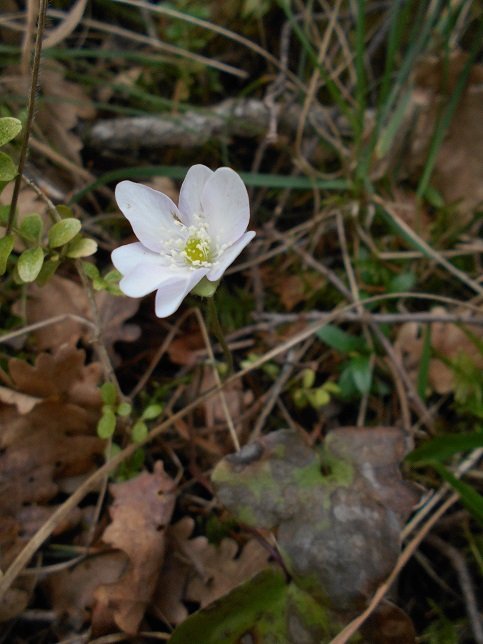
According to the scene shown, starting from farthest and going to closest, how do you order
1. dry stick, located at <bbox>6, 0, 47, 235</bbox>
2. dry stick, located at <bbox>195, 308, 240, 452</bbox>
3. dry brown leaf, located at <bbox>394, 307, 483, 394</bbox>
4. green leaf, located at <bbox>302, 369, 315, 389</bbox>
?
dry brown leaf, located at <bbox>394, 307, 483, 394</bbox>
green leaf, located at <bbox>302, 369, 315, 389</bbox>
dry stick, located at <bbox>195, 308, 240, 452</bbox>
dry stick, located at <bbox>6, 0, 47, 235</bbox>

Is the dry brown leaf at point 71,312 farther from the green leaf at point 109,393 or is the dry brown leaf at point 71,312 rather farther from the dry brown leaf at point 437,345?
the dry brown leaf at point 437,345

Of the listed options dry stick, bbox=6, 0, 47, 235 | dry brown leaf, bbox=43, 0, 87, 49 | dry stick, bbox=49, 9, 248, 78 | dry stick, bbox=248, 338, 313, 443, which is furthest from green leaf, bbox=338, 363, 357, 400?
dry brown leaf, bbox=43, 0, 87, 49

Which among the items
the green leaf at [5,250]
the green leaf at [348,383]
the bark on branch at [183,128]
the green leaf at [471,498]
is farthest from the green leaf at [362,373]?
the green leaf at [5,250]

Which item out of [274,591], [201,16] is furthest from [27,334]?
[201,16]

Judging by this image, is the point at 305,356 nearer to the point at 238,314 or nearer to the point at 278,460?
the point at 238,314

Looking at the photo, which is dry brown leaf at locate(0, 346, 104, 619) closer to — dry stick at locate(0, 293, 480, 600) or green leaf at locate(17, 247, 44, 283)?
dry stick at locate(0, 293, 480, 600)

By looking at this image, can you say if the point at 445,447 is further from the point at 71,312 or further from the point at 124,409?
the point at 71,312


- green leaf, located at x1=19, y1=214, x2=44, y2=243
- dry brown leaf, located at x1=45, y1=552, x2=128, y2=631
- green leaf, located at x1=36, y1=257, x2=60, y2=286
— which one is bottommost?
dry brown leaf, located at x1=45, y1=552, x2=128, y2=631

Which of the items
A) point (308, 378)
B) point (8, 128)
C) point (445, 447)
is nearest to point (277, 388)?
point (308, 378)
